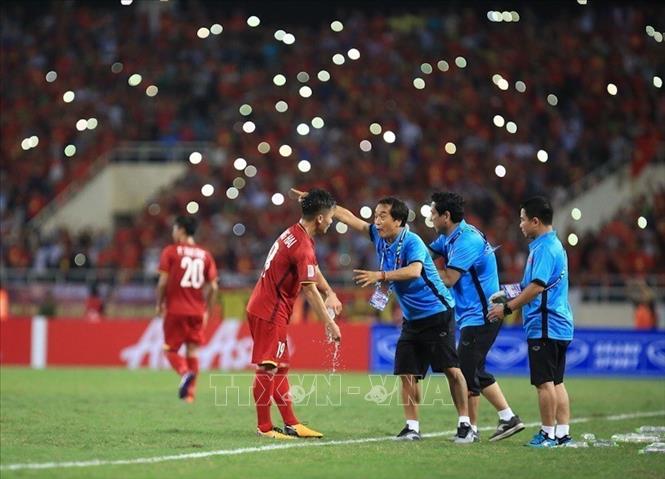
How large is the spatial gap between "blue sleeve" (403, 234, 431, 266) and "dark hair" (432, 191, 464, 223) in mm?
433

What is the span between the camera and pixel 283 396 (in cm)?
1266

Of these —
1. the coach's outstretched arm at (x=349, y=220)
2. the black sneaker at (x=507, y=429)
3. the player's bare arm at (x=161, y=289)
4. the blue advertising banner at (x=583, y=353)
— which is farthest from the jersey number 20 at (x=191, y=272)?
the blue advertising banner at (x=583, y=353)

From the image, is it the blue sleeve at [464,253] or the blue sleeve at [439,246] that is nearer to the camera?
the blue sleeve at [464,253]

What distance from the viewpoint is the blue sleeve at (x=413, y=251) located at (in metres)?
12.5

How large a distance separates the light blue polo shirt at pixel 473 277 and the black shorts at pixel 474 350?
0.27 ft

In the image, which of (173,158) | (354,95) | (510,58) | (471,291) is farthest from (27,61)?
(471,291)

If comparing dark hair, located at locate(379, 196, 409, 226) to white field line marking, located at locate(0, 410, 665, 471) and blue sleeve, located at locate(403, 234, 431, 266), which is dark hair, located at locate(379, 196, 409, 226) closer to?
blue sleeve, located at locate(403, 234, 431, 266)

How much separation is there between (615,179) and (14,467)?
991 inches

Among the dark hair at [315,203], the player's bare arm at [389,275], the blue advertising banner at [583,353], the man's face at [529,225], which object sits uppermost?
the dark hair at [315,203]

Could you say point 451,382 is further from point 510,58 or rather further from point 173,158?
point 173,158

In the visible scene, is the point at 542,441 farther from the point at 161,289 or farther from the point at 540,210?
the point at 161,289

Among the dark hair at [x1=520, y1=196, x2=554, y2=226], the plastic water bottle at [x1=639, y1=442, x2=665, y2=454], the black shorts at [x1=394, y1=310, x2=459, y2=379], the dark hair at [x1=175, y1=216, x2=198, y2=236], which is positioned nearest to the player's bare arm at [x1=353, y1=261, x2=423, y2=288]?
the black shorts at [x1=394, y1=310, x2=459, y2=379]

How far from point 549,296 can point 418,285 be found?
1.31 m

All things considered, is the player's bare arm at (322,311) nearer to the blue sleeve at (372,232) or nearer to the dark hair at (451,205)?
the blue sleeve at (372,232)
